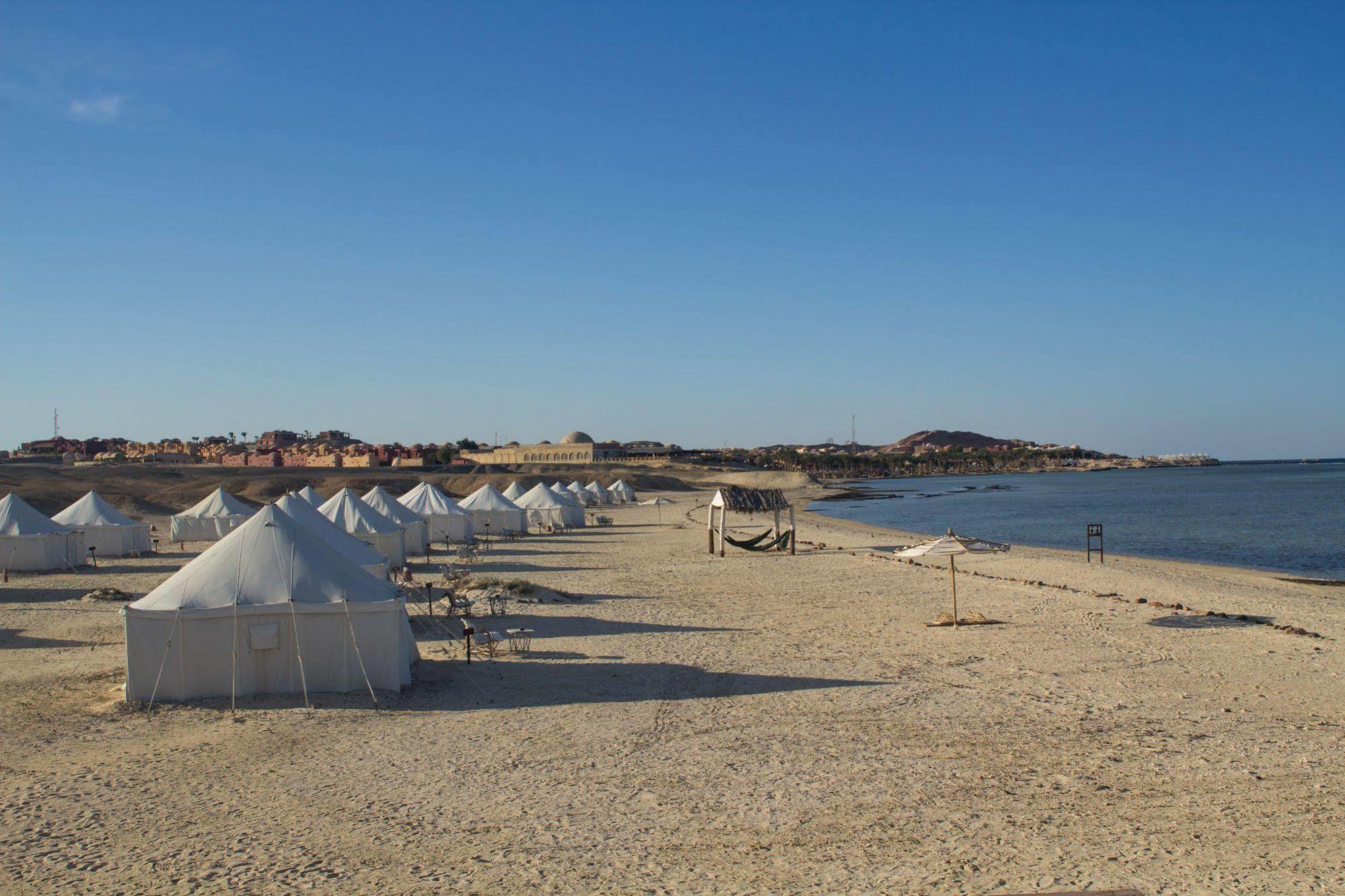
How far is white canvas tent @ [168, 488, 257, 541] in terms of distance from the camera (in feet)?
117

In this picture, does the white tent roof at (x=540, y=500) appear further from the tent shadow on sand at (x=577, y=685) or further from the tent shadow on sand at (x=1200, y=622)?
the tent shadow on sand at (x=1200, y=622)

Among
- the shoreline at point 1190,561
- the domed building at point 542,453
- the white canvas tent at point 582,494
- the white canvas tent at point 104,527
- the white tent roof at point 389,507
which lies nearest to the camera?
the shoreline at point 1190,561

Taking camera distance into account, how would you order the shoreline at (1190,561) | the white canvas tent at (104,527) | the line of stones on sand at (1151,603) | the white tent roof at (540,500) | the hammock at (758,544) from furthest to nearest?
the white tent roof at (540,500) → the hammock at (758,544) → the white canvas tent at (104,527) → the shoreline at (1190,561) → the line of stones on sand at (1151,603)

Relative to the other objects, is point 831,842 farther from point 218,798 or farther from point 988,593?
point 988,593

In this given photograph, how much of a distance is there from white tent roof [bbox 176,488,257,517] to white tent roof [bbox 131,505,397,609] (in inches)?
996

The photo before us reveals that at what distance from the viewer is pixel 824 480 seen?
151375mm

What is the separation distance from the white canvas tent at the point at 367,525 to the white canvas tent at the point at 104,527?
828 centimetres

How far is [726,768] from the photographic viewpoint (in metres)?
9.53

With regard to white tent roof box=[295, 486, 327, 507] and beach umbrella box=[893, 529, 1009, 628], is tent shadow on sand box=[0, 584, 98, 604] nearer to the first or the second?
white tent roof box=[295, 486, 327, 507]

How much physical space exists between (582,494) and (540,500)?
20481 mm

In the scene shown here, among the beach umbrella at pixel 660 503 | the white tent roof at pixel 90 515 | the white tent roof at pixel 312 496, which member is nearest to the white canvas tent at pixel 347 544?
the white tent roof at pixel 312 496

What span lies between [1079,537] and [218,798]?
42057 mm

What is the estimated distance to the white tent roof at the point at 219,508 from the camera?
36.2m

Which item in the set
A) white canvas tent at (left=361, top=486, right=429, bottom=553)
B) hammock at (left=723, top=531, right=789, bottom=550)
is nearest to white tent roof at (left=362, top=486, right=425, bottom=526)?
white canvas tent at (left=361, top=486, right=429, bottom=553)
